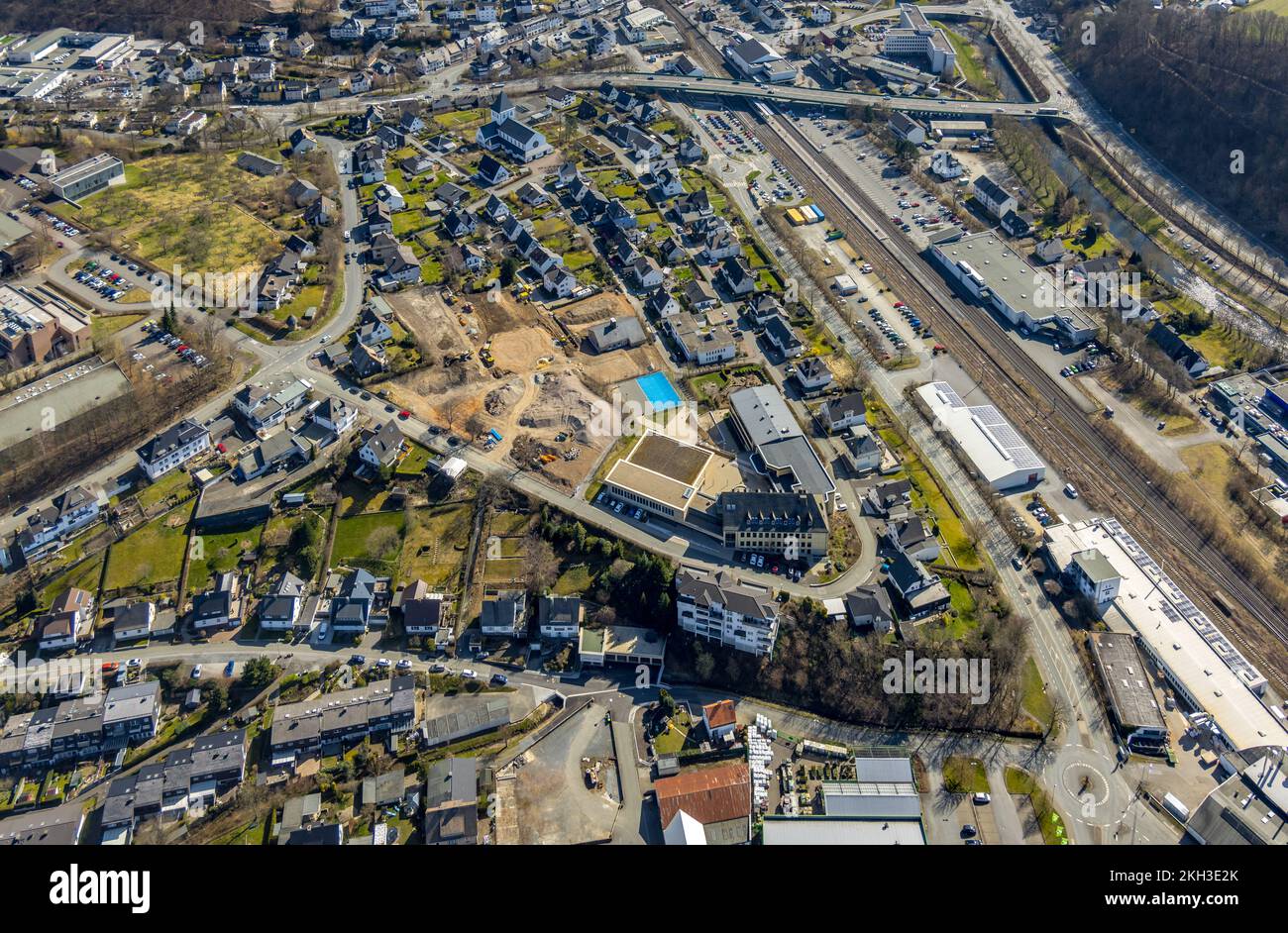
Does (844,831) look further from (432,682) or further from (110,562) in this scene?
(110,562)

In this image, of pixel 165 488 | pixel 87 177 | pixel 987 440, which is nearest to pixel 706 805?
pixel 987 440

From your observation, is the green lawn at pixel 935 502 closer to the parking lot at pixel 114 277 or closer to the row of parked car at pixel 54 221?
the parking lot at pixel 114 277

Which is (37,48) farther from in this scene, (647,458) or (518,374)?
(647,458)

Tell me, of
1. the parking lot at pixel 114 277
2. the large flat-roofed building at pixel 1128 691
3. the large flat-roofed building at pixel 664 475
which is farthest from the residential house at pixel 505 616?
the parking lot at pixel 114 277

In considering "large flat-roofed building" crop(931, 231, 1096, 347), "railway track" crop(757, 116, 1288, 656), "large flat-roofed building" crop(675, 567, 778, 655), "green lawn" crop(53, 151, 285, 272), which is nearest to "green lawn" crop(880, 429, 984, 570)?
"railway track" crop(757, 116, 1288, 656)

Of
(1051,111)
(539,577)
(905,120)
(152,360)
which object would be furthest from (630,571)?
(1051,111)

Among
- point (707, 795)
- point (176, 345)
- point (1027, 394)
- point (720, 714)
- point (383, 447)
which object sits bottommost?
point (176, 345)
